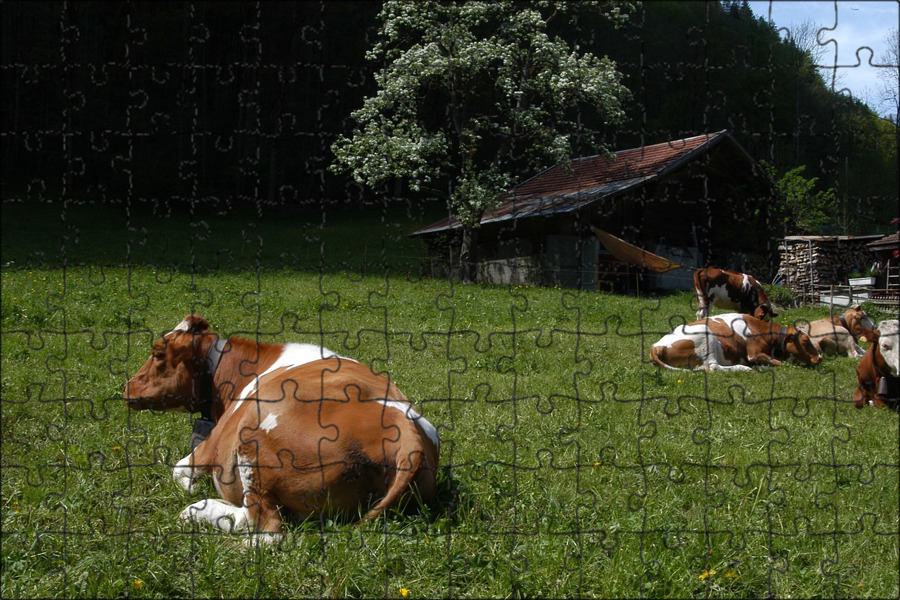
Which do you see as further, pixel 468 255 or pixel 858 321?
pixel 468 255

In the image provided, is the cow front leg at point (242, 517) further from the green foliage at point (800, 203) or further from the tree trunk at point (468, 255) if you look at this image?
the tree trunk at point (468, 255)

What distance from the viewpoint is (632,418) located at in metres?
6.74

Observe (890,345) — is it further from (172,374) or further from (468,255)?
(468,255)

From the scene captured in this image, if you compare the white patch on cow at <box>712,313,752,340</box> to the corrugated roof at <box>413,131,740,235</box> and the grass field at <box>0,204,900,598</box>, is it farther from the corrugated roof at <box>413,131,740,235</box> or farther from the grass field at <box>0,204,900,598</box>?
the corrugated roof at <box>413,131,740,235</box>

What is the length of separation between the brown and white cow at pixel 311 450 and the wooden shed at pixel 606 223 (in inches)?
337

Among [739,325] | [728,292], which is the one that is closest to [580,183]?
[728,292]

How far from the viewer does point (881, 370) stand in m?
6.05

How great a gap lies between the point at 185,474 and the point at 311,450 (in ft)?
4.30

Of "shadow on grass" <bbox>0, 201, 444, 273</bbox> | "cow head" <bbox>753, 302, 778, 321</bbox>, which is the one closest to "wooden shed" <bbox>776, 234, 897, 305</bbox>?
"cow head" <bbox>753, 302, 778, 321</bbox>

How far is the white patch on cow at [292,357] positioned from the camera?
5375 mm

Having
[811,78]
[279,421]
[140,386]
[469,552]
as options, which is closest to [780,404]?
[811,78]

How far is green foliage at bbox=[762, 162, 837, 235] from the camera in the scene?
5.20 m

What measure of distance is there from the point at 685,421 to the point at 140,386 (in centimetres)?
465

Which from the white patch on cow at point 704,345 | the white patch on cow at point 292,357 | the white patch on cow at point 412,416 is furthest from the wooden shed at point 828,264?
the white patch on cow at point 292,357
